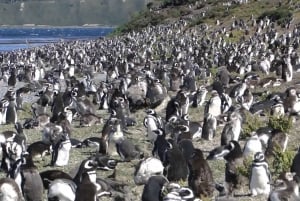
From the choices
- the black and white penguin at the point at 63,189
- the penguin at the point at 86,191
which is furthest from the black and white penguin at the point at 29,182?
the penguin at the point at 86,191

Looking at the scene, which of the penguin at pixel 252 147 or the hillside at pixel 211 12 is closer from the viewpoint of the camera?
the penguin at pixel 252 147

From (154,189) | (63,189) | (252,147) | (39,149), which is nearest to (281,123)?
(252,147)

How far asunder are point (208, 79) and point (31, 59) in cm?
2169

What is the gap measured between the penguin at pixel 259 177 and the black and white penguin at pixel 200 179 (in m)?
0.60

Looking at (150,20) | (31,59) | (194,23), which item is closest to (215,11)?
(194,23)

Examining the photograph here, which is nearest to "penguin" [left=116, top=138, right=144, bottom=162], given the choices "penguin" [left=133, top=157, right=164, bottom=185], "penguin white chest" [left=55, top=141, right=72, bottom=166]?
"penguin white chest" [left=55, top=141, right=72, bottom=166]

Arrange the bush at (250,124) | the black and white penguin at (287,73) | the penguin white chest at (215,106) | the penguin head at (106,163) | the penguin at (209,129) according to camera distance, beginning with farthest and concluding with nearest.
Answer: the black and white penguin at (287,73) < the penguin white chest at (215,106) < the penguin at (209,129) < the bush at (250,124) < the penguin head at (106,163)

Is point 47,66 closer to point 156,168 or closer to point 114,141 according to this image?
point 114,141

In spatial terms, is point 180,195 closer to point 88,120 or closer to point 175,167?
point 175,167

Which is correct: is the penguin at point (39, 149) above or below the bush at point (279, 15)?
below

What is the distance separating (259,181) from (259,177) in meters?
0.07

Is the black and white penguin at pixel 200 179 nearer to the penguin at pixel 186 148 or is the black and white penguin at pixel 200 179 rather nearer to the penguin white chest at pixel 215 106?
the penguin at pixel 186 148

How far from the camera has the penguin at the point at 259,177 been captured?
1085 cm

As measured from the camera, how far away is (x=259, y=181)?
10.9 meters
